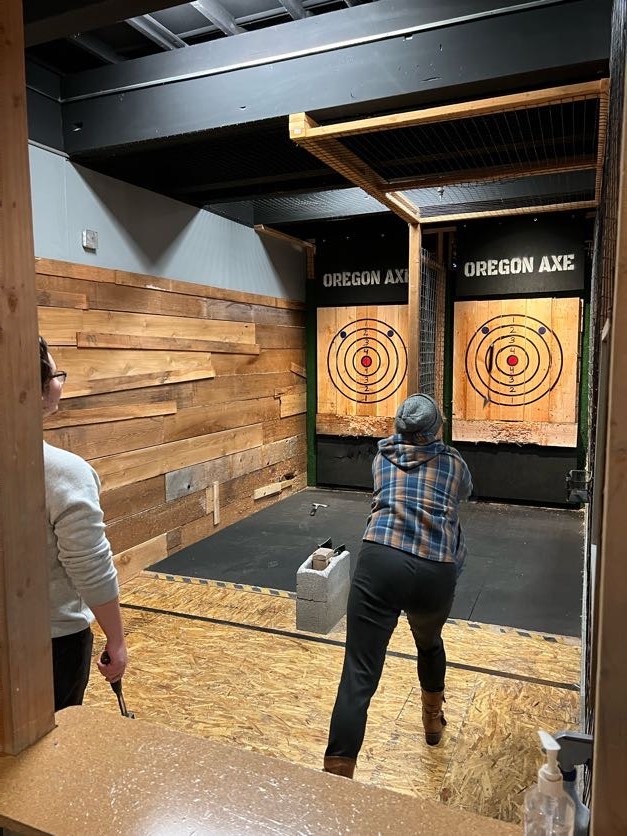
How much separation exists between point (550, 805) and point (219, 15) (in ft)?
10.8

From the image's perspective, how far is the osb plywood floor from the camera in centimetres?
213

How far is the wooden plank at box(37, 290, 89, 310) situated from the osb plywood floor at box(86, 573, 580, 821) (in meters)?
1.75

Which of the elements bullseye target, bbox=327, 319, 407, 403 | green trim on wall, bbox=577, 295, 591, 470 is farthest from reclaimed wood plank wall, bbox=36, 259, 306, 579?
green trim on wall, bbox=577, 295, 591, 470

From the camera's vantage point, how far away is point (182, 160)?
387cm

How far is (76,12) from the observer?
1.32m

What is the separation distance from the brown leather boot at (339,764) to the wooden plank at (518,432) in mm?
4506

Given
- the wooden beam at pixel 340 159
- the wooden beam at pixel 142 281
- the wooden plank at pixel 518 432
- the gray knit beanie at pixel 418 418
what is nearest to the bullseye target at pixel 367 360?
the wooden plank at pixel 518 432

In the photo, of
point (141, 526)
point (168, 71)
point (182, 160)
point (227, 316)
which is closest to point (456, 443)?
point (227, 316)

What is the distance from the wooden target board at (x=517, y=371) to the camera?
575 centimetres

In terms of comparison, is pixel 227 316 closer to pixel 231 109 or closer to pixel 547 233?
pixel 231 109

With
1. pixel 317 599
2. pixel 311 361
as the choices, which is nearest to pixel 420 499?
pixel 317 599

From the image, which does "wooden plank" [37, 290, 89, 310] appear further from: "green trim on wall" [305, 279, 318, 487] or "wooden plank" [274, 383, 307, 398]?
"green trim on wall" [305, 279, 318, 487]

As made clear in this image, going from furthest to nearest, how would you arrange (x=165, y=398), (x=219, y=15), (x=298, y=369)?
(x=298, y=369)
(x=165, y=398)
(x=219, y=15)

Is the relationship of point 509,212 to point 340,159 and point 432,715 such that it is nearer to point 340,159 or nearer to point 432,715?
point 340,159
